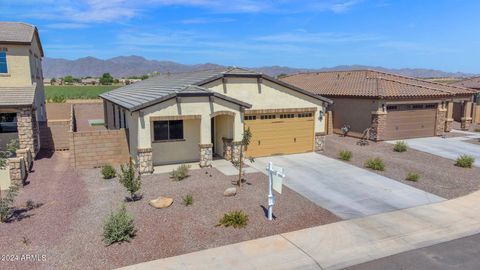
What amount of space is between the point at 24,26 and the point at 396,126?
79.6 feet

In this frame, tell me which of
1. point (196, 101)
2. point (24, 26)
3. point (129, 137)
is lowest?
point (129, 137)

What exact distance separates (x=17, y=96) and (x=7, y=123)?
5.38 meters

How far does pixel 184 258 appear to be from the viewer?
866cm

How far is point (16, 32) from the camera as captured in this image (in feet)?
70.7

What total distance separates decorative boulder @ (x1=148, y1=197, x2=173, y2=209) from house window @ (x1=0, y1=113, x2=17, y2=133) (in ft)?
50.9

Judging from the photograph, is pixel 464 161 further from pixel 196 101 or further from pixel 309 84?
pixel 309 84

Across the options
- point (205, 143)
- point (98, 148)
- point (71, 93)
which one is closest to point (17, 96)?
point (98, 148)

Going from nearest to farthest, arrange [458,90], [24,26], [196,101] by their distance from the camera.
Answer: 1. [196,101]
2. [24,26]
3. [458,90]

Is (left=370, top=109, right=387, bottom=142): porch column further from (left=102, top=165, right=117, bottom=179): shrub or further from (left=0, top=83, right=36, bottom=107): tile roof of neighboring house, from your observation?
(left=0, top=83, right=36, bottom=107): tile roof of neighboring house

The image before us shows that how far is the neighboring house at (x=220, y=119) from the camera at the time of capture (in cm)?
1600

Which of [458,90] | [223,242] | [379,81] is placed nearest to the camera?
[223,242]

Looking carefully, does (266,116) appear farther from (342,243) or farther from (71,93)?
(71,93)

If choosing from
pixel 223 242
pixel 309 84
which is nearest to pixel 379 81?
pixel 309 84

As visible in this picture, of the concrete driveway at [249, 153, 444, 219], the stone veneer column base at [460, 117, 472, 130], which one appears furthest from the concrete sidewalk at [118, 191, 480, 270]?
the stone veneer column base at [460, 117, 472, 130]
